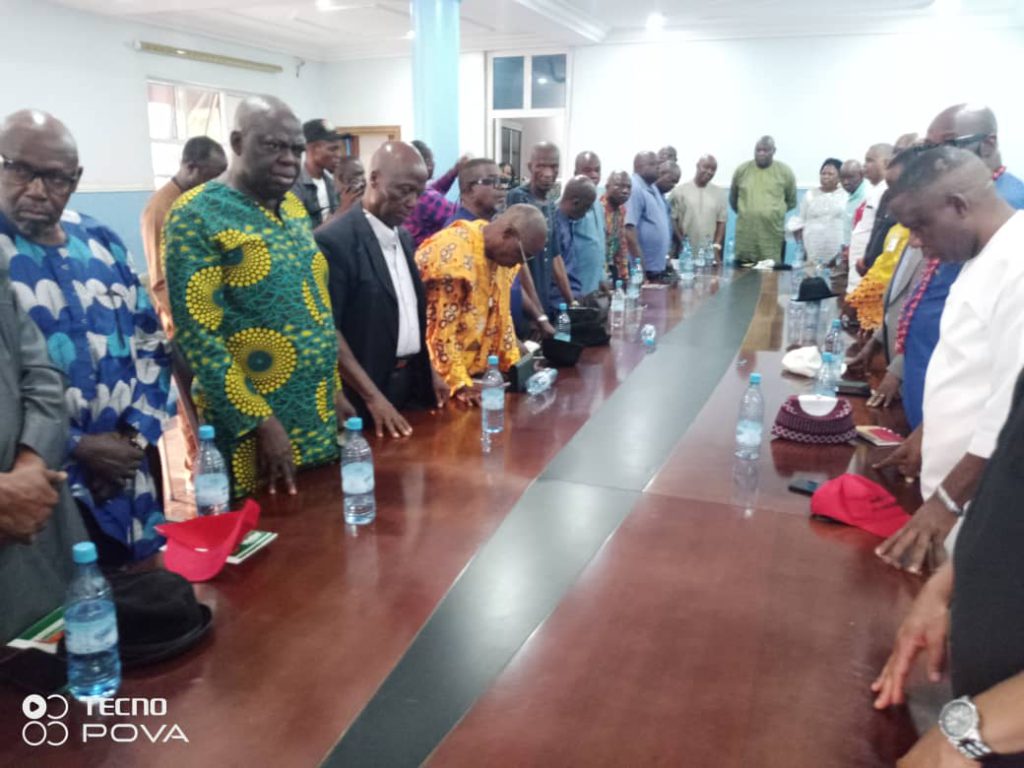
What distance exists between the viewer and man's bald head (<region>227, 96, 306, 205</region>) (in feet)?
5.88

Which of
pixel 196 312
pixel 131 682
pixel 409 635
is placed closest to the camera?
pixel 131 682

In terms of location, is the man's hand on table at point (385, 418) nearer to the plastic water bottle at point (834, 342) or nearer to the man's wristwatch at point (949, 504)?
the man's wristwatch at point (949, 504)

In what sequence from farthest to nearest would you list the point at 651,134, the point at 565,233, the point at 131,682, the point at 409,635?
the point at 651,134
the point at 565,233
the point at 409,635
the point at 131,682

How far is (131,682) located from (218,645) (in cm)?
14

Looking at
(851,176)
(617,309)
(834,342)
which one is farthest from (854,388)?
(851,176)

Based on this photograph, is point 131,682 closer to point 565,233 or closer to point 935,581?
point 935,581

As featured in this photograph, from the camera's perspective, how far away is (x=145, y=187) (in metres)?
8.63

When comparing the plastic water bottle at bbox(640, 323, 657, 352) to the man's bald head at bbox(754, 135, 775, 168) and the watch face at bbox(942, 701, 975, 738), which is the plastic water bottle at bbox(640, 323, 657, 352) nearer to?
the watch face at bbox(942, 701, 975, 738)

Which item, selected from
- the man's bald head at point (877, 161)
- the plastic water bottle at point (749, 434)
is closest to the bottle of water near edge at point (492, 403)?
the plastic water bottle at point (749, 434)

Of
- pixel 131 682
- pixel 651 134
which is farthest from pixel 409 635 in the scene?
pixel 651 134

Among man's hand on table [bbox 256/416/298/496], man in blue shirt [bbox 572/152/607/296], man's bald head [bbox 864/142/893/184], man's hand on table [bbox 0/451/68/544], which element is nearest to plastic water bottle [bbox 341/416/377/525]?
man's hand on table [bbox 256/416/298/496]

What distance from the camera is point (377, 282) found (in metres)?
2.26

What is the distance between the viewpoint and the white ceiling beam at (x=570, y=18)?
7684mm

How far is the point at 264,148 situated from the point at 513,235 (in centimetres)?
104
